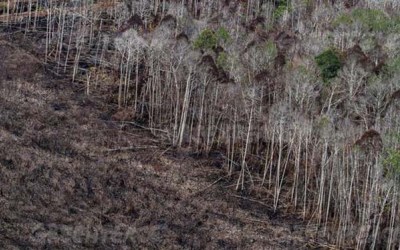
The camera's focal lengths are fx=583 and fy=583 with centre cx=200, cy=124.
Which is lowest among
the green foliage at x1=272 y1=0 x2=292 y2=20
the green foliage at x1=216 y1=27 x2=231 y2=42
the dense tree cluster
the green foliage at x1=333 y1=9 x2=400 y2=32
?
the dense tree cluster

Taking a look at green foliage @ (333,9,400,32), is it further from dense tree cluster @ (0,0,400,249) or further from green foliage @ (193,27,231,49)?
green foliage @ (193,27,231,49)

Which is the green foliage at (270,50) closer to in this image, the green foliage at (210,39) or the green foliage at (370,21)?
the green foliage at (210,39)

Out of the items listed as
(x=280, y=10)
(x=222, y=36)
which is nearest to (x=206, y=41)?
(x=222, y=36)

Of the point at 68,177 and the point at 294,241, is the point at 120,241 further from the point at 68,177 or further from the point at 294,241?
the point at 294,241

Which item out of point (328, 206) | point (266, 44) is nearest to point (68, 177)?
point (328, 206)

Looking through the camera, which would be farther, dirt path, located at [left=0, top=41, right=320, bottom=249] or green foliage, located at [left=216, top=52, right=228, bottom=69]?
green foliage, located at [left=216, top=52, right=228, bottom=69]

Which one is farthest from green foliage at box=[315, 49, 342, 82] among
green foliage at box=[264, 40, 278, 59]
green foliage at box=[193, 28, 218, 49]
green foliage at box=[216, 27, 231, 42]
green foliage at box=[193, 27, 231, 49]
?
green foliage at box=[193, 28, 218, 49]
